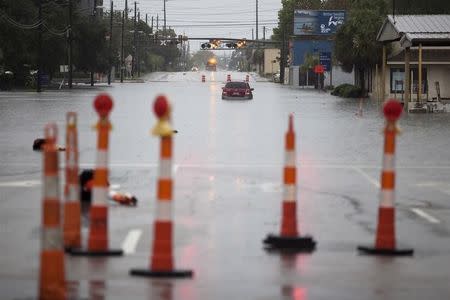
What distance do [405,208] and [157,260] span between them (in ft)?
19.4

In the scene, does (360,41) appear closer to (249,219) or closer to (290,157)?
(249,219)

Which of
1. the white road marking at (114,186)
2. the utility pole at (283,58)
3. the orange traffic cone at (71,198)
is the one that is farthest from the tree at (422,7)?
the orange traffic cone at (71,198)

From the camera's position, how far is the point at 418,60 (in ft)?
193

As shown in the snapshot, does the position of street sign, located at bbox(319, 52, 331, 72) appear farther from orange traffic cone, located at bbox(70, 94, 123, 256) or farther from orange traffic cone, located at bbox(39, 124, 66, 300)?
orange traffic cone, located at bbox(39, 124, 66, 300)

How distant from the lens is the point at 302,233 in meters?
12.2

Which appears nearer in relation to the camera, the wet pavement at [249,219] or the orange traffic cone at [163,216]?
the wet pavement at [249,219]

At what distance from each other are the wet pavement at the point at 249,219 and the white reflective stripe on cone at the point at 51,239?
58 centimetres

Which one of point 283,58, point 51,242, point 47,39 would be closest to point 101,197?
point 51,242

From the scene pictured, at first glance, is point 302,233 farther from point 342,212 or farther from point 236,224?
point 342,212

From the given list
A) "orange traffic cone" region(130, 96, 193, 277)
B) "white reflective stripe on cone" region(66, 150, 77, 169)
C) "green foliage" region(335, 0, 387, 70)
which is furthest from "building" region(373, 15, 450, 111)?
"orange traffic cone" region(130, 96, 193, 277)

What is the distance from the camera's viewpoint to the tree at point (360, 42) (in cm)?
7481

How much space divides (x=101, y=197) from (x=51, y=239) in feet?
7.39

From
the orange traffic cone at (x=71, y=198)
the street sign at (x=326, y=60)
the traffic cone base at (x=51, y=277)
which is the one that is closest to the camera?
the traffic cone base at (x=51, y=277)

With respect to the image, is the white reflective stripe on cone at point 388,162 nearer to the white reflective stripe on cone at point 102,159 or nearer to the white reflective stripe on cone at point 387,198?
the white reflective stripe on cone at point 387,198
